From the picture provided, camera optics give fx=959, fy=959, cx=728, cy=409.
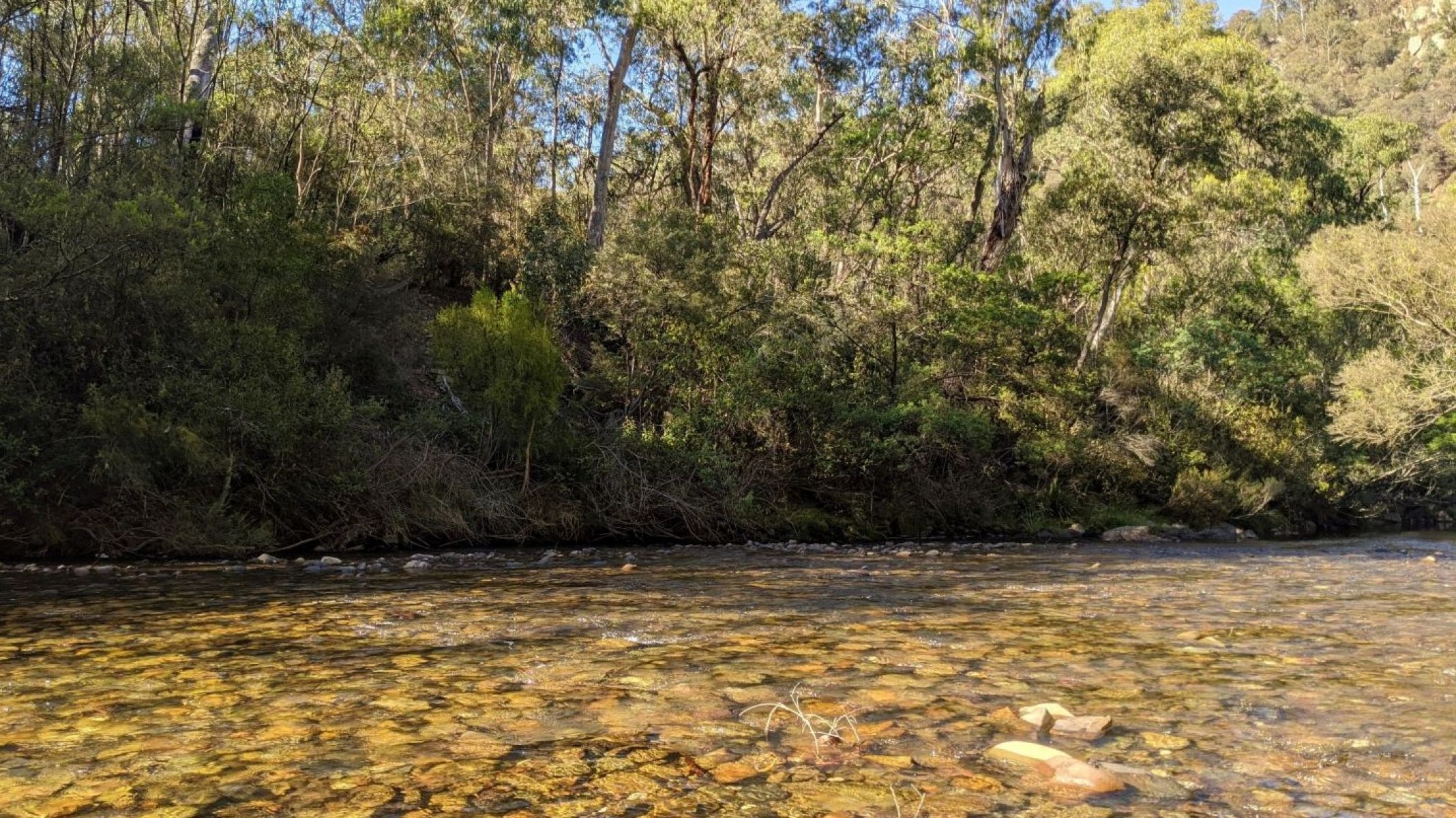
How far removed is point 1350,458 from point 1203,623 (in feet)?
78.7

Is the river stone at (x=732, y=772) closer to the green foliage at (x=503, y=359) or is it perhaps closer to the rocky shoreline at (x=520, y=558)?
the rocky shoreline at (x=520, y=558)

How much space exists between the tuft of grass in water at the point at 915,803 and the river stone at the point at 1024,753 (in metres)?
0.56

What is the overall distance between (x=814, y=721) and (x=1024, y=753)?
41.9 inches

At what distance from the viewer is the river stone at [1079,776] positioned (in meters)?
3.90

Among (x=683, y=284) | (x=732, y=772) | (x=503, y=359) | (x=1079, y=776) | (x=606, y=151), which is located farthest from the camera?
(x=606, y=151)

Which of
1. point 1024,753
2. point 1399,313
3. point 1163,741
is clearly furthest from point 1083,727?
point 1399,313

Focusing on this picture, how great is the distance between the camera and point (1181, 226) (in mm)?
25859

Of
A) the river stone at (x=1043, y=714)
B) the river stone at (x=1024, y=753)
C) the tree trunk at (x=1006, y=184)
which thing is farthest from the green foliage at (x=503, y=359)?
the tree trunk at (x=1006, y=184)

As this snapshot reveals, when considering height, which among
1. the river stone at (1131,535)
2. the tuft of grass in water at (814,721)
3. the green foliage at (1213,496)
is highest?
the green foliage at (1213,496)

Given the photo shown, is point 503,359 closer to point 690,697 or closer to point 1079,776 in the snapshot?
point 690,697

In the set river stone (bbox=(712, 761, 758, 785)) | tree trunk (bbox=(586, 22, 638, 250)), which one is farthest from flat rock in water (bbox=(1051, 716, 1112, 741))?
tree trunk (bbox=(586, 22, 638, 250))

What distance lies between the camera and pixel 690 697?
5332 mm

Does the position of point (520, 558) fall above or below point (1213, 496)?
below

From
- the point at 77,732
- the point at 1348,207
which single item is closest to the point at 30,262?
the point at 77,732
